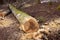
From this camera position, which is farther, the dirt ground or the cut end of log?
the cut end of log

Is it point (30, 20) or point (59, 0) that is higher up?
point (30, 20)

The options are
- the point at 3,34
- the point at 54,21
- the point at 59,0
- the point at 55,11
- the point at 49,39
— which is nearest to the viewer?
the point at 49,39

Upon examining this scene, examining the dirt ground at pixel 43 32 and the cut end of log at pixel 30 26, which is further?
the cut end of log at pixel 30 26

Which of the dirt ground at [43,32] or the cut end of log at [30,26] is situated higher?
the cut end of log at [30,26]

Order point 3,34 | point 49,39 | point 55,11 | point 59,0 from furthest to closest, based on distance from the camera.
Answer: point 59,0, point 55,11, point 3,34, point 49,39

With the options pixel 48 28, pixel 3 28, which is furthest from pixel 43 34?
pixel 3 28

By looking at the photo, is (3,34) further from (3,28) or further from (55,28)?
(55,28)

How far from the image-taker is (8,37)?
5.24m

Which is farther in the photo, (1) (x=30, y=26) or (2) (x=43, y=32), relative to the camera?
(1) (x=30, y=26)

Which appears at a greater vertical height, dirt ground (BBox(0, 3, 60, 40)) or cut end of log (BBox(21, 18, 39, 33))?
cut end of log (BBox(21, 18, 39, 33))

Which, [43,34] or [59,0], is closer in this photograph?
[43,34]

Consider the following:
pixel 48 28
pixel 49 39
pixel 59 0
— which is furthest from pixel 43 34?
pixel 59 0

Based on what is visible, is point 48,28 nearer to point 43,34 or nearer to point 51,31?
point 51,31

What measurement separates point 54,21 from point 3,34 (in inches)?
79.9
